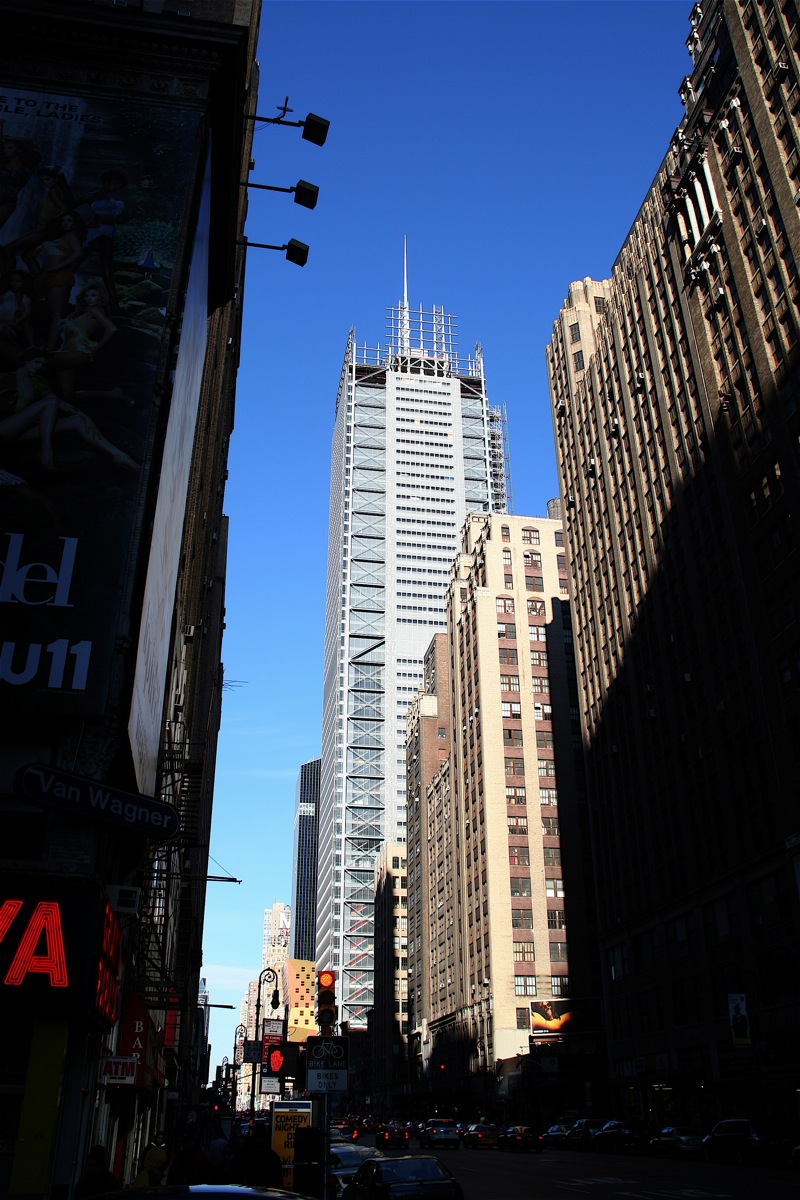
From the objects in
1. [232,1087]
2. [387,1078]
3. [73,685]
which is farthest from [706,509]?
[387,1078]

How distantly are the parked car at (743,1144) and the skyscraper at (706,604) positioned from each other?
7401 mm

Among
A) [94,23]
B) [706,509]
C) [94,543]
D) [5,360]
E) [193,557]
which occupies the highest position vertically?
[706,509]

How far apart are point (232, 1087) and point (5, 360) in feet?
314

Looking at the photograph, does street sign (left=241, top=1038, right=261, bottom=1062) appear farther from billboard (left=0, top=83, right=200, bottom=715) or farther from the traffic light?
Result: billboard (left=0, top=83, right=200, bottom=715)

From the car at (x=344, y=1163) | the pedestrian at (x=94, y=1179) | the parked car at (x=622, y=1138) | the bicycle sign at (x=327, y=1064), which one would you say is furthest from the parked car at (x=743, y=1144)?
the pedestrian at (x=94, y=1179)

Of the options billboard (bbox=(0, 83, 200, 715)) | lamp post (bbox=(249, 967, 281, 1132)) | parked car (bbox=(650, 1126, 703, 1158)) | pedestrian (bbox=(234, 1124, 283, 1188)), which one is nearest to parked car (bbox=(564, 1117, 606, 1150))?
parked car (bbox=(650, 1126, 703, 1158))

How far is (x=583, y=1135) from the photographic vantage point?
51.9 metres

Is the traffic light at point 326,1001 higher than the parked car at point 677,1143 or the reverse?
higher

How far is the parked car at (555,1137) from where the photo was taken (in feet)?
179

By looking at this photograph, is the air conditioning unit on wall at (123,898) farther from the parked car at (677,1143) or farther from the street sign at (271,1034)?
the parked car at (677,1143)

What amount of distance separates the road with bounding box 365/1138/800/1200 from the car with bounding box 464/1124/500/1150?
17.4 m

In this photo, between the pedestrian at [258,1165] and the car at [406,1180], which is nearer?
the pedestrian at [258,1165]

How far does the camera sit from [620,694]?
7156 cm

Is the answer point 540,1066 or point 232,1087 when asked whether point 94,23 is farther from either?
point 232,1087
